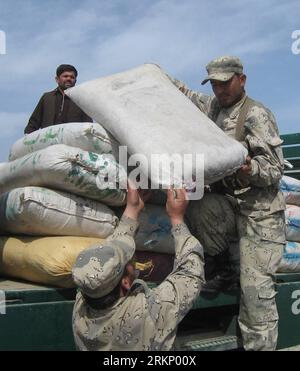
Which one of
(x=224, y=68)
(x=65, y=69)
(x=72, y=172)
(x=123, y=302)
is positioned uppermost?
(x=65, y=69)

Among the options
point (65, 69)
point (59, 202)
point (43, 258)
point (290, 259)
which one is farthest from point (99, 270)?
point (65, 69)

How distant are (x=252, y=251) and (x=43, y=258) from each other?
3.50 feet

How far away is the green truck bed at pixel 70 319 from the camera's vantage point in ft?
7.06

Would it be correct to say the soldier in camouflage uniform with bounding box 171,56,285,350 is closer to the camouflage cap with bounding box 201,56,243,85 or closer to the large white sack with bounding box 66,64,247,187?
the camouflage cap with bounding box 201,56,243,85

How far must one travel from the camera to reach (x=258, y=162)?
2.67 meters

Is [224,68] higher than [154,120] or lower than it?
higher

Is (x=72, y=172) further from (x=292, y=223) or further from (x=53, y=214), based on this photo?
(x=292, y=223)

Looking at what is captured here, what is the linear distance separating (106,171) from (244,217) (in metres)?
0.79
